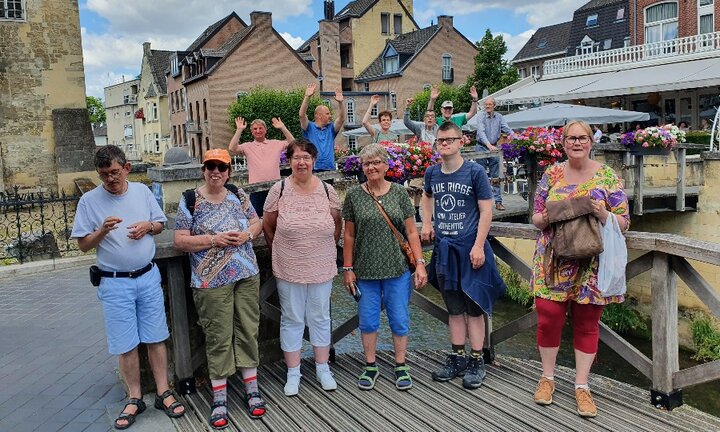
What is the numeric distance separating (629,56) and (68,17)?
68.5ft

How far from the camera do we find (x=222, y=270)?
4152 mm

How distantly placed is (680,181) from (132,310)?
1146cm

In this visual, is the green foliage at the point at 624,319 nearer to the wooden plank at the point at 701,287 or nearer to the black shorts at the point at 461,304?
the black shorts at the point at 461,304

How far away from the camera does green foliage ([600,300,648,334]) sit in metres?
12.8

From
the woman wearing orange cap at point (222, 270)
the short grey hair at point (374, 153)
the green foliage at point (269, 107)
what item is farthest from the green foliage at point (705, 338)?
the green foliage at point (269, 107)

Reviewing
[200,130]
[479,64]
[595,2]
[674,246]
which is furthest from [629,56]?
[200,130]

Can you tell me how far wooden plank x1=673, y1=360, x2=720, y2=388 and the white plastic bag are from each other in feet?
2.33

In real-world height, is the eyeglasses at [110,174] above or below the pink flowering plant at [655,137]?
below

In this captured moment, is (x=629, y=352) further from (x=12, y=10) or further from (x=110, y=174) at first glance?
(x=12, y=10)

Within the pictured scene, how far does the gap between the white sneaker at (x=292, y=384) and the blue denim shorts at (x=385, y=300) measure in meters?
0.61

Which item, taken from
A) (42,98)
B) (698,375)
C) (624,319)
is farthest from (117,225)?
(42,98)

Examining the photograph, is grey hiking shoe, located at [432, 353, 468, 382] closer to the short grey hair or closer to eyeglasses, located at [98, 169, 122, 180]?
the short grey hair

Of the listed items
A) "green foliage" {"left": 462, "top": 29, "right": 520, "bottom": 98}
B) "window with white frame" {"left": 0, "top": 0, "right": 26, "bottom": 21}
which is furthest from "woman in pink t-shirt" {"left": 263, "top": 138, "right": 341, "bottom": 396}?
"green foliage" {"left": 462, "top": 29, "right": 520, "bottom": 98}

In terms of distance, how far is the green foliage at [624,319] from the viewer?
1283 centimetres
